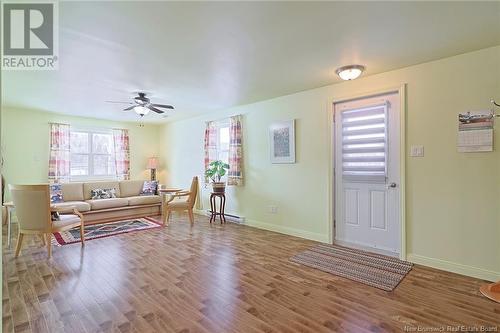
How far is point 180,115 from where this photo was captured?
627 cm

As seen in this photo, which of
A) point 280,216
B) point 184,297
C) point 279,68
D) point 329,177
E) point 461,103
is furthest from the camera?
point 280,216

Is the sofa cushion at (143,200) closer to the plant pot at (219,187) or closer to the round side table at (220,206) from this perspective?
the round side table at (220,206)

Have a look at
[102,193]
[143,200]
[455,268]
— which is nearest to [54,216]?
[102,193]

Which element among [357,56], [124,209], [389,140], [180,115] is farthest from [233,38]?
[124,209]

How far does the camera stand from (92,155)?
659 cm

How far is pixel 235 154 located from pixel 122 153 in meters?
3.36

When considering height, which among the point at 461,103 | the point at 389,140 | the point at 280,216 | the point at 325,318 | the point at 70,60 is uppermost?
the point at 70,60

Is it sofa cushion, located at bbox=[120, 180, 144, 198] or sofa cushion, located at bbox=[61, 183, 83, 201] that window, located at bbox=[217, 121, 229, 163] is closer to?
sofa cushion, located at bbox=[120, 180, 144, 198]

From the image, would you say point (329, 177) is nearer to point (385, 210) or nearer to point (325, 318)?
point (385, 210)

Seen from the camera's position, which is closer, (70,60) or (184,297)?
(184,297)

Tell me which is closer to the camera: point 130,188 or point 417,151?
point 417,151

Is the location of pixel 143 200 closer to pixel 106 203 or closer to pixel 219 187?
pixel 106 203

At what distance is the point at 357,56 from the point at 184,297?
299 centimetres

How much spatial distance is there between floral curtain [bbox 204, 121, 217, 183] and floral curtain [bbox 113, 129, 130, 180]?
7.80 ft
